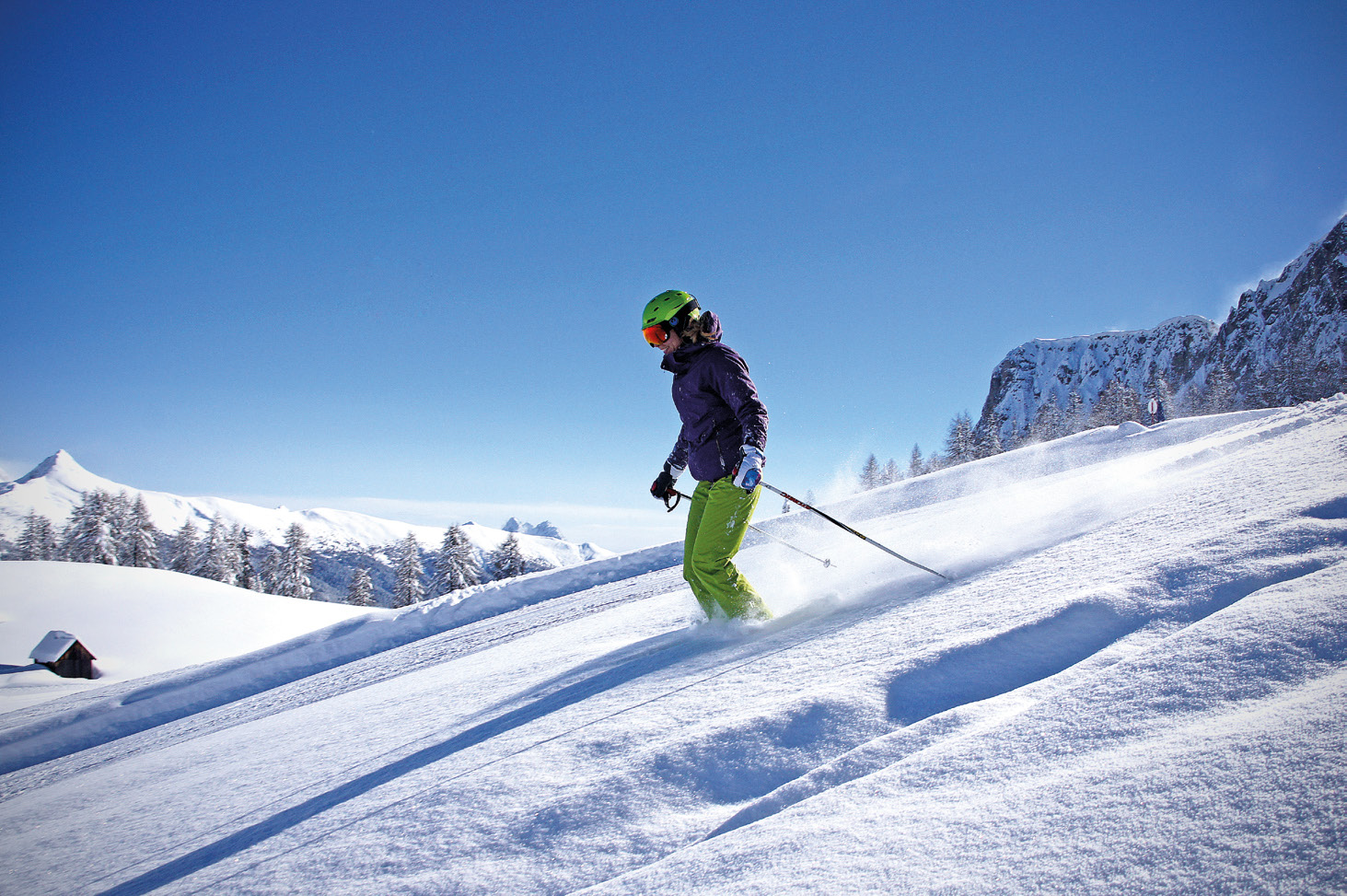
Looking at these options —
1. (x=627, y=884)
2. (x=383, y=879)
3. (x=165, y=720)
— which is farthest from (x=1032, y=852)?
(x=165, y=720)

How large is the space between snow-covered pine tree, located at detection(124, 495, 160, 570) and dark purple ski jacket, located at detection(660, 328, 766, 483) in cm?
4957

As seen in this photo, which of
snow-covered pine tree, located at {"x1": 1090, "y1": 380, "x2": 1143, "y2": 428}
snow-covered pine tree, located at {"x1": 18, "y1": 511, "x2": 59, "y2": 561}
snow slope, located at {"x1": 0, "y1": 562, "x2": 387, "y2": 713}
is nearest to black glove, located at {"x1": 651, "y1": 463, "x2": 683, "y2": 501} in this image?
snow slope, located at {"x1": 0, "y1": 562, "x2": 387, "y2": 713}

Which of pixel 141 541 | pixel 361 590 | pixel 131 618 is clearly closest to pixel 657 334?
pixel 131 618

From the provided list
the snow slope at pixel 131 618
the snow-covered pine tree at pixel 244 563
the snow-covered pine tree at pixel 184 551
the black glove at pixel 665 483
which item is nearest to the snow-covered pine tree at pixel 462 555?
the snow slope at pixel 131 618

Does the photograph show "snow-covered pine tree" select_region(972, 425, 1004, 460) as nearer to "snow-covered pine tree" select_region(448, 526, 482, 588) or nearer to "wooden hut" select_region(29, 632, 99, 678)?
"snow-covered pine tree" select_region(448, 526, 482, 588)

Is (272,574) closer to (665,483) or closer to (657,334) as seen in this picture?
(665,483)

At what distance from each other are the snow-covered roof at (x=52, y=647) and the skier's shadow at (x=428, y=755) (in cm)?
2371

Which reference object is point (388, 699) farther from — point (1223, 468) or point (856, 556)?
point (1223, 468)

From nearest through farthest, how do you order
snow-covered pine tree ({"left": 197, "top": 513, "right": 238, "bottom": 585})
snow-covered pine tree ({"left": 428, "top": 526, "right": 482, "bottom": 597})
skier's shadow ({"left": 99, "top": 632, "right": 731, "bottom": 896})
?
skier's shadow ({"left": 99, "top": 632, "right": 731, "bottom": 896}), snow-covered pine tree ({"left": 428, "top": 526, "right": 482, "bottom": 597}), snow-covered pine tree ({"left": 197, "top": 513, "right": 238, "bottom": 585})

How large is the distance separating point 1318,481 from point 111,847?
6.11m

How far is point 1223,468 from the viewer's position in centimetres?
435

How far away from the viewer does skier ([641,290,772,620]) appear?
13.0ft

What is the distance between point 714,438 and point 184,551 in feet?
171

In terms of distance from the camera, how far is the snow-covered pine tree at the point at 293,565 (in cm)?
3853
